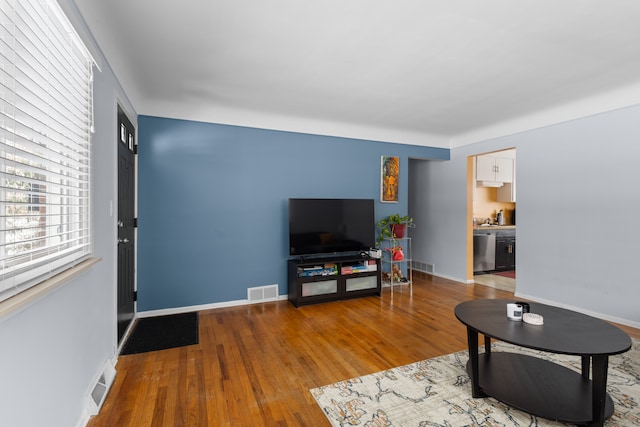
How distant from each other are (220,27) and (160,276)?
2757mm

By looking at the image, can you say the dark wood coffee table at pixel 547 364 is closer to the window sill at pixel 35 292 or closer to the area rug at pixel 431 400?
the area rug at pixel 431 400

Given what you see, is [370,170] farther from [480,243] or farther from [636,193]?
[636,193]

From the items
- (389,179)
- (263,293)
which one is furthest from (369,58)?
(263,293)

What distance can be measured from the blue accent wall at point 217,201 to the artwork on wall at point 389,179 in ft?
2.66

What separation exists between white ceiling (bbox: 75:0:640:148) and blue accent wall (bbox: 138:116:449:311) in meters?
0.33

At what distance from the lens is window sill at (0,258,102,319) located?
3.32ft

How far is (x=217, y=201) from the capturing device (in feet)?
12.7

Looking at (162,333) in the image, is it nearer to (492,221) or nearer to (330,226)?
(330,226)

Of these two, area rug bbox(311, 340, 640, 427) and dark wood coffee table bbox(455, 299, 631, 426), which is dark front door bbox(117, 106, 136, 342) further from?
dark wood coffee table bbox(455, 299, 631, 426)

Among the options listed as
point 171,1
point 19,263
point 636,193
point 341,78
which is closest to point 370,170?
point 341,78

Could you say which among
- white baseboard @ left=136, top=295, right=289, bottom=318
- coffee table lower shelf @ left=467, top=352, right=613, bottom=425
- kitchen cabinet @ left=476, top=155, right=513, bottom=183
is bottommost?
white baseboard @ left=136, top=295, right=289, bottom=318

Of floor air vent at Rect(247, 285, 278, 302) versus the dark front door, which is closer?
the dark front door

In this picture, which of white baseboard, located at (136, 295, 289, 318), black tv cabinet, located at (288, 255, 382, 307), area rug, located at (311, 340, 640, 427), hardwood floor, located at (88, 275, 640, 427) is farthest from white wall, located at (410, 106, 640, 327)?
white baseboard, located at (136, 295, 289, 318)

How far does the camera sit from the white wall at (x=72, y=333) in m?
1.16
